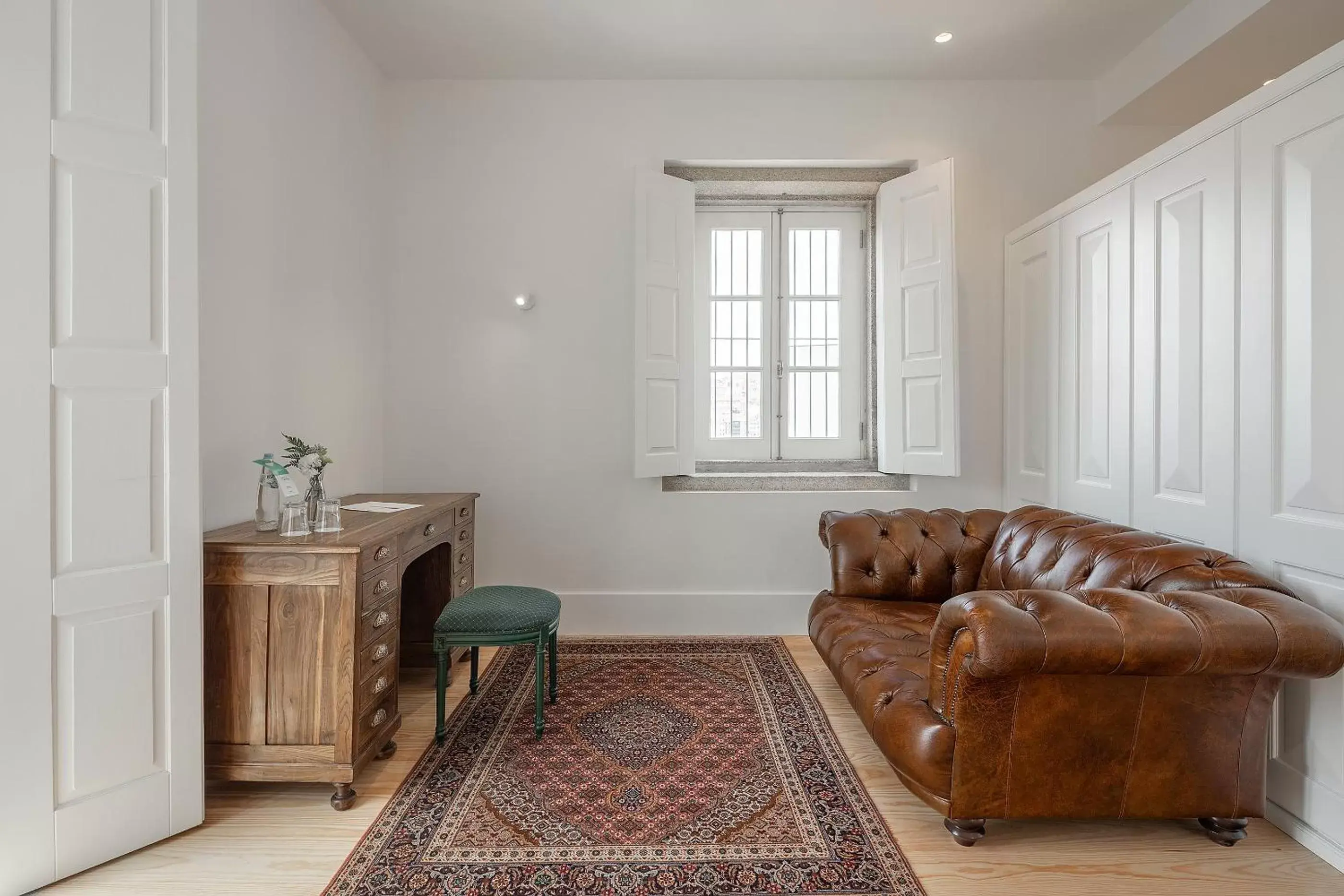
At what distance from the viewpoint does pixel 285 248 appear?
281 cm

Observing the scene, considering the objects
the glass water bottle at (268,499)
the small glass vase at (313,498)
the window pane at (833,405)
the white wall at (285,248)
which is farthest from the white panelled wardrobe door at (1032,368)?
the white wall at (285,248)

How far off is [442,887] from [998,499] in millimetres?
3390

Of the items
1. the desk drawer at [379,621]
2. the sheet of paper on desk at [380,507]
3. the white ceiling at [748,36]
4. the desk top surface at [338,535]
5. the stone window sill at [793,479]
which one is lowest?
the desk drawer at [379,621]


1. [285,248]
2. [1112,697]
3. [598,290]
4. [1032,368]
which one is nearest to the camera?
[1112,697]

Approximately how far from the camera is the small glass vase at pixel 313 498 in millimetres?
2402

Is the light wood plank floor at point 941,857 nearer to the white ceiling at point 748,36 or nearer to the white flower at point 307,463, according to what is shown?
the white flower at point 307,463

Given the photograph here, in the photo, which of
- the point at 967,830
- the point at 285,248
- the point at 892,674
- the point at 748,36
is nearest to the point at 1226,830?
the point at 967,830

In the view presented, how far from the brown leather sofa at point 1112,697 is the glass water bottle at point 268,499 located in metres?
2.16

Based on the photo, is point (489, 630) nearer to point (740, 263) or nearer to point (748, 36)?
point (740, 263)

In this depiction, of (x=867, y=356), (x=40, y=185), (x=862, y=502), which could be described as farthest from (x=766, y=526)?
(x=40, y=185)

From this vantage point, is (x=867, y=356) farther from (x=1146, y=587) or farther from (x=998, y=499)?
(x=1146, y=587)

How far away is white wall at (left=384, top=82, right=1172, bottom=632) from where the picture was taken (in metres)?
3.79

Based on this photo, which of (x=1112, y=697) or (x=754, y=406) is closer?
(x=1112, y=697)

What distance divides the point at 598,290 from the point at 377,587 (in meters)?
2.18
